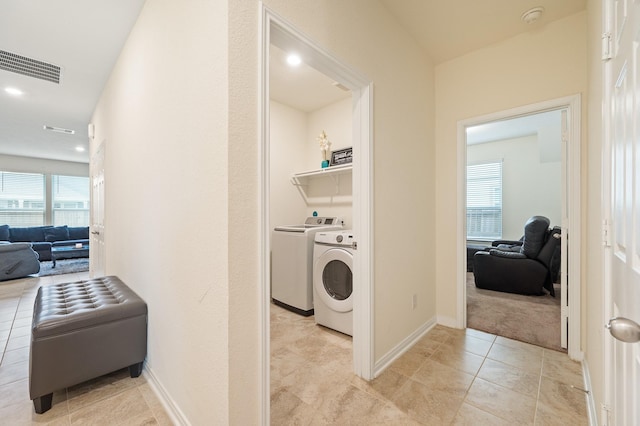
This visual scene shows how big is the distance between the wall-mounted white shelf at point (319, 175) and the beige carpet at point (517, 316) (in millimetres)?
2058

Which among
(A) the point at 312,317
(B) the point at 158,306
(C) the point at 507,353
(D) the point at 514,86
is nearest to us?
(B) the point at 158,306

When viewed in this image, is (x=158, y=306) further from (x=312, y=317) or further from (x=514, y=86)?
(x=514, y=86)

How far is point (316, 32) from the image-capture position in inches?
55.6

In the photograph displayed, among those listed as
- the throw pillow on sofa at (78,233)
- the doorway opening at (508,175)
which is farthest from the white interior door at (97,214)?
the doorway opening at (508,175)

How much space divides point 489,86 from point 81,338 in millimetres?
3583

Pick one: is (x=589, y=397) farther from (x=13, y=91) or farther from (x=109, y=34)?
(x=13, y=91)

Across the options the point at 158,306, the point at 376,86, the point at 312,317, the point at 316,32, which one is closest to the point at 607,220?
the point at 376,86

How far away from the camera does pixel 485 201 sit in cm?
588

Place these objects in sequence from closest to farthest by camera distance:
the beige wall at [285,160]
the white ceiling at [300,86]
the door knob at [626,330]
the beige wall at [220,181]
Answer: the door knob at [626,330], the beige wall at [220,181], the white ceiling at [300,86], the beige wall at [285,160]

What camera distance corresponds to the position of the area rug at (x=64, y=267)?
15.9 ft

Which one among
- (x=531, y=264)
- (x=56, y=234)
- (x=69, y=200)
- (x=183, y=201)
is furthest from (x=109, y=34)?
(x=69, y=200)

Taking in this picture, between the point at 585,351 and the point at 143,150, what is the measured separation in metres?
3.46

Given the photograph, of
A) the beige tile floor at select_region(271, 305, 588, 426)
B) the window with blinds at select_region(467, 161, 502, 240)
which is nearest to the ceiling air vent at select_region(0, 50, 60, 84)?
the beige tile floor at select_region(271, 305, 588, 426)

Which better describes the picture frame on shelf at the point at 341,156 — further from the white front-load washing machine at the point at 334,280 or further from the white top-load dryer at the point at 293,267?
the white front-load washing machine at the point at 334,280
